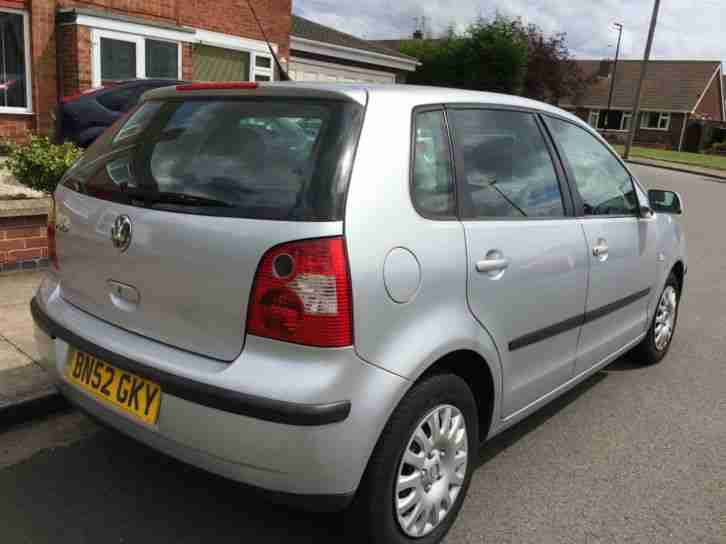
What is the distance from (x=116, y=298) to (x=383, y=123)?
1.15 meters

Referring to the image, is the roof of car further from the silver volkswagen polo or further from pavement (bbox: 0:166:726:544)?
pavement (bbox: 0:166:726:544)

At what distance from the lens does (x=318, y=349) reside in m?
2.17

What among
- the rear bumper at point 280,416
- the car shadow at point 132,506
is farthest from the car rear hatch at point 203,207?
the car shadow at point 132,506

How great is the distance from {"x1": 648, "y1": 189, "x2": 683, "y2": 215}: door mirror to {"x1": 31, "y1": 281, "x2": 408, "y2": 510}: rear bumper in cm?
274

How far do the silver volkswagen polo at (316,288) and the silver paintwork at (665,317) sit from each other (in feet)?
6.09

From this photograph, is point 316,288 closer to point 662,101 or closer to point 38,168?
point 38,168

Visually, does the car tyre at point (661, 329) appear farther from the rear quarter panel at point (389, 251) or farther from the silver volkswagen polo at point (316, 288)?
the rear quarter panel at point (389, 251)

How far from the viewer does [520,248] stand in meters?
2.90

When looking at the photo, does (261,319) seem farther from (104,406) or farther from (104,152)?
(104,152)

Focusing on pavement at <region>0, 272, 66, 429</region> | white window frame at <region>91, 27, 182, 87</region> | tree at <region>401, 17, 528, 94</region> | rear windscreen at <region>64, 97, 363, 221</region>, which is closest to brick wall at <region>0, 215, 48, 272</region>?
pavement at <region>0, 272, 66, 429</region>

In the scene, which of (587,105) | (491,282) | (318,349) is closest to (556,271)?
(491,282)

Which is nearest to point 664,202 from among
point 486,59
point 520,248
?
point 520,248

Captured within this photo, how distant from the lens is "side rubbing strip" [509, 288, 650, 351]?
2.97 m

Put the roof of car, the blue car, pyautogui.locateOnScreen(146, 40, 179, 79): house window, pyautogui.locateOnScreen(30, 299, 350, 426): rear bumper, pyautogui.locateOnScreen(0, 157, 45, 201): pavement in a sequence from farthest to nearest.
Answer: pyautogui.locateOnScreen(146, 40, 179, 79): house window → the blue car → pyautogui.locateOnScreen(0, 157, 45, 201): pavement → the roof of car → pyautogui.locateOnScreen(30, 299, 350, 426): rear bumper
